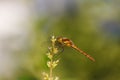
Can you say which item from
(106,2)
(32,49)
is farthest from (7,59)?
(106,2)

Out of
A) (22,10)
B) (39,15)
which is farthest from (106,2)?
(22,10)

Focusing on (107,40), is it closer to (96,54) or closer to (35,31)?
(96,54)

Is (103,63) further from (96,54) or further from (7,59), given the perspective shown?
(7,59)

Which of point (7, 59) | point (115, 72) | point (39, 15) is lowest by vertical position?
point (115, 72)

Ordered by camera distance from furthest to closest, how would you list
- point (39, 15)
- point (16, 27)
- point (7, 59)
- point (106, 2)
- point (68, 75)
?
1. point (16, 27)
2. point (106, 2)
3. point (39, 15)
4. point (7, 59)
5. point (68, 75)

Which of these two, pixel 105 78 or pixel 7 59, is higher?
pixel 7 59

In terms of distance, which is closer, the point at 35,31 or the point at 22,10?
the point at 35,31

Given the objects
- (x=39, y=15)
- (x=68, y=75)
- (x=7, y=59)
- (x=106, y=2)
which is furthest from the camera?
(x=106, y=2)
